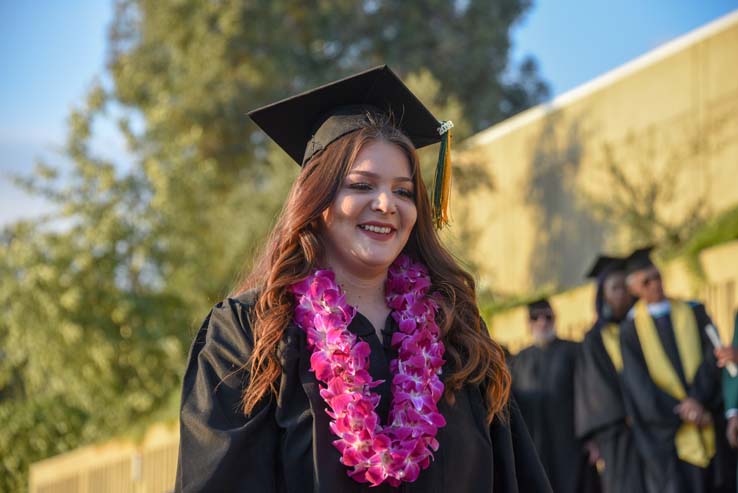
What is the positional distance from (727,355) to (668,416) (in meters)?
1.03

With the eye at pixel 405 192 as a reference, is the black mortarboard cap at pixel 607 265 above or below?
above

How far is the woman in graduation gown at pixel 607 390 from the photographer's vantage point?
9.20 meters

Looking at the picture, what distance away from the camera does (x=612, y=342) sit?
379 inches

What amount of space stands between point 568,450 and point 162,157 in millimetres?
12694

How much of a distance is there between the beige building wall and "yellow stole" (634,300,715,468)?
4348mm

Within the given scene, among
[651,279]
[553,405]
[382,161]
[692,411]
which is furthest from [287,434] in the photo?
[553,405]

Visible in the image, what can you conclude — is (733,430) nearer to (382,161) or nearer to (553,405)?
(553,405)

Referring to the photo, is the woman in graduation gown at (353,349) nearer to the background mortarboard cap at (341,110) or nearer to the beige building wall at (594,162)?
the background mortarboard cap at (341,110)

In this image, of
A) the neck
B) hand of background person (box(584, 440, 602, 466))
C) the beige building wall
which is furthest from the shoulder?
the beige building wall

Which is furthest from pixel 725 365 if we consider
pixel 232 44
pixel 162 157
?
pixel 232 44

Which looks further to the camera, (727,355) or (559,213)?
(559,213)

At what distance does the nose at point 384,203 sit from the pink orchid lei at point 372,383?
0.84ft

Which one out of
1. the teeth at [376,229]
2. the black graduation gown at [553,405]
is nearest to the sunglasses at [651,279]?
the black graduation gown at [553,405]

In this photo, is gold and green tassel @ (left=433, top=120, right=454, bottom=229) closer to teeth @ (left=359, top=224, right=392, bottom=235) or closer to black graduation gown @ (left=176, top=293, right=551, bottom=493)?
teeth @ (left=359, top=224, right=392, bottom=235)
